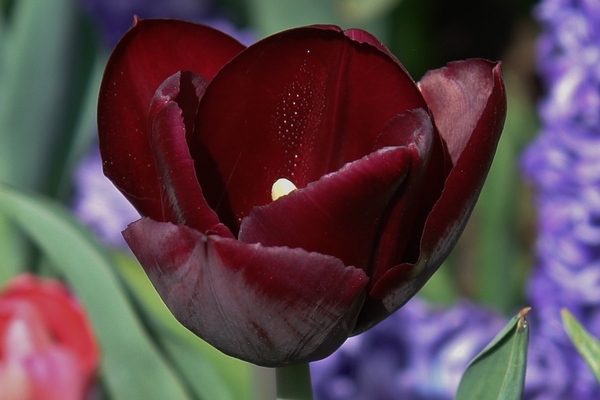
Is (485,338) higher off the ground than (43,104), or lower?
lower

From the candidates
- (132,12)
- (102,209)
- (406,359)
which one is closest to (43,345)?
(406,359)

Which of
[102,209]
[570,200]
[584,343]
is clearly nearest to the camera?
[584,343]

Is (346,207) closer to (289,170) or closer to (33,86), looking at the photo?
(289,170)

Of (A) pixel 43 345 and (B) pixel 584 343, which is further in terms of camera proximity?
(A) pixel 43 345

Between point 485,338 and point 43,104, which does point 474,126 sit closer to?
point 485,338

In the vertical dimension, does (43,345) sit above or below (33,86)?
below

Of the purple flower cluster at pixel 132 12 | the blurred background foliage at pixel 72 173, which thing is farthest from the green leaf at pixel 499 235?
the purple flower cluster at pixel 132 12

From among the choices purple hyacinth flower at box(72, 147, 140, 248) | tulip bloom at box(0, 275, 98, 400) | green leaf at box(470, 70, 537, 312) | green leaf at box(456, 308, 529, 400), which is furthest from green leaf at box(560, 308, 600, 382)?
purple hyacinth flower at box(72, 147, 140, 248)

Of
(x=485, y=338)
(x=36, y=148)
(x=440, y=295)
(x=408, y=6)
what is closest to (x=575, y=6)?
(x=485, y=338)
